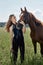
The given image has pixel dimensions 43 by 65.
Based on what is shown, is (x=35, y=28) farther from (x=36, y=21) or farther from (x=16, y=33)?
(x=16, y=33)

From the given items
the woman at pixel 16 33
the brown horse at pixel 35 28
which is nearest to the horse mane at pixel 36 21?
the brown horse at pixel 35 28

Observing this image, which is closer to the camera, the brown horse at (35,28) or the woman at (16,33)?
the woman at (16,33)

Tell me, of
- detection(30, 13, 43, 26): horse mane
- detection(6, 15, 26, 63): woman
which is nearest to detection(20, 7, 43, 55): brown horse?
detection(30, 13, 43, 26): horse mane

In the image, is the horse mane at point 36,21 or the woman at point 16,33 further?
the horse mane at point 36,21

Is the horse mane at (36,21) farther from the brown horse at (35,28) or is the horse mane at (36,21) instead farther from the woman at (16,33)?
the woman at (16,33)

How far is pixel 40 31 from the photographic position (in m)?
9.46

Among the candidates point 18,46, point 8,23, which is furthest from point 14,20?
point 18,46

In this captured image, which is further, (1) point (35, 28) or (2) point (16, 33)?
(1) point (35, 28)

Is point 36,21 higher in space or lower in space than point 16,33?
higher

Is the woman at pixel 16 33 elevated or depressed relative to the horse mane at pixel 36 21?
depressed

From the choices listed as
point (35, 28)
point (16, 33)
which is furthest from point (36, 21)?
point (16, 33)

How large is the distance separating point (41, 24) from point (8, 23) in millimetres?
1691

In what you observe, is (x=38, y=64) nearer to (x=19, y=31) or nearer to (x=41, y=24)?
(x=19, y=31)

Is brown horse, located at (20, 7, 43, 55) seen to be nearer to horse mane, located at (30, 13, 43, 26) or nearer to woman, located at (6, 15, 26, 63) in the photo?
horse mane, located at (30, 13, 43, 26)
